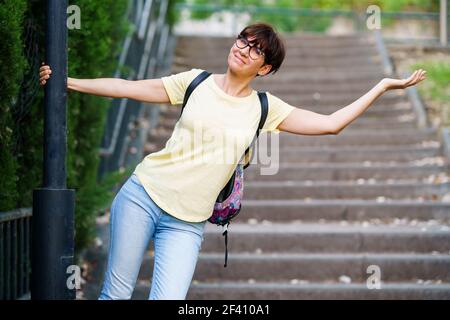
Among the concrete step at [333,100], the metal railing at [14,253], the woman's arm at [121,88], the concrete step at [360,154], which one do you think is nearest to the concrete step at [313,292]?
the metal railing at [14,253]

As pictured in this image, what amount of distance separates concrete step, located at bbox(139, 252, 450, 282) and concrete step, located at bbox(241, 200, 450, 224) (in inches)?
41.3

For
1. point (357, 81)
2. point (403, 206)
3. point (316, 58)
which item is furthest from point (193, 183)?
point (316, 58)

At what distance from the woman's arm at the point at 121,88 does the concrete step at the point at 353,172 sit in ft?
16.1

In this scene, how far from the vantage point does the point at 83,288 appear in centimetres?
619

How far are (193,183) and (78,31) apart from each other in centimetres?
235

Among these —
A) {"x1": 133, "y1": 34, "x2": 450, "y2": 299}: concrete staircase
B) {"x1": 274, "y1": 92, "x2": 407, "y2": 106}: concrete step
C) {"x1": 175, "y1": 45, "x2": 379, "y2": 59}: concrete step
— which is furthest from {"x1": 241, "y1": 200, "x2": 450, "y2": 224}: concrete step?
{"x1": 175, "y1": 45, "x2": 379, "y2": 59}: concrete step

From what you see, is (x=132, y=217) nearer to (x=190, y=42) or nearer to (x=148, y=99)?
(x=148, y=99)

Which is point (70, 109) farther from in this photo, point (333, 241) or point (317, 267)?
point (333, 241)

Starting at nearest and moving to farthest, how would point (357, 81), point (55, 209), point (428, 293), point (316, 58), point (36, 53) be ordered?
1. point (55, 209)
2. point (36, 53)
3. point (428, 293)
4. point (357, 81)
5. point (316, 58)

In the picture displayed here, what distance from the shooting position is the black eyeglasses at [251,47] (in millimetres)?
3699

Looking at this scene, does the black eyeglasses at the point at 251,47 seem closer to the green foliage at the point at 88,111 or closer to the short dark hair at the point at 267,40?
the short dark hair at the point at 267,40

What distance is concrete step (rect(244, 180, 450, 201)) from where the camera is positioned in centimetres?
816

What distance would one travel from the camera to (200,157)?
3.63 m

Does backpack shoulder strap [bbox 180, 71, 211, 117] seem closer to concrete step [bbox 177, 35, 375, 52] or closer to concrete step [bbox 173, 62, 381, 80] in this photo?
concrete step [bbox 173, 62, 381, 80]
